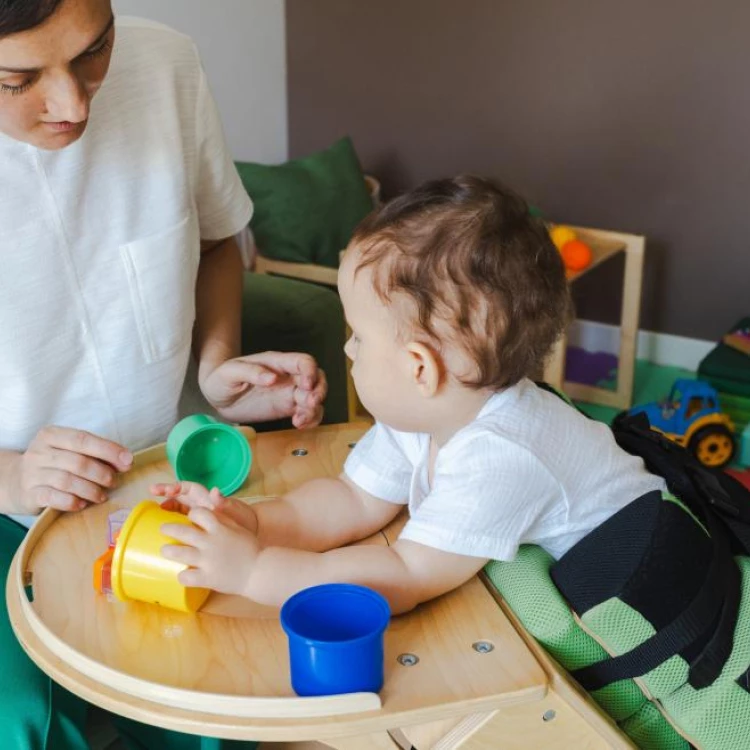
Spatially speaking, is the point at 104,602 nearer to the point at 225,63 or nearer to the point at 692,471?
the point at 692,471

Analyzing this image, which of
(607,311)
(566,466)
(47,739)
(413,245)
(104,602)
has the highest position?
(413,245)

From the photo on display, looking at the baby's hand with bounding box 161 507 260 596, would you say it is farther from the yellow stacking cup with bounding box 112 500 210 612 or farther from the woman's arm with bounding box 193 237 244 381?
the woman's arm with bounding box 193 237 244 381

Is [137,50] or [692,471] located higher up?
[137,50]

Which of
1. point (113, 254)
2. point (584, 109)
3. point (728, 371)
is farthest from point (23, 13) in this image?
point (584, 109)

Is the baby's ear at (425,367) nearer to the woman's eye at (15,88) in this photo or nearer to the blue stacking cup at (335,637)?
the blue stacking cup at (335,637)

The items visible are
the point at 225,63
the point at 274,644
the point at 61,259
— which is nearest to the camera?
the point at 274,644

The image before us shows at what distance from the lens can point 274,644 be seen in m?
0.89

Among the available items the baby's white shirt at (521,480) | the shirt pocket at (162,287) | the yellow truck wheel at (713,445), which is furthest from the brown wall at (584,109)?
the baby's white shirt at (521,480)

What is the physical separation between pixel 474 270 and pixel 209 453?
429 millimetres

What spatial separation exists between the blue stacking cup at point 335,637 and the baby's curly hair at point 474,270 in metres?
0.24

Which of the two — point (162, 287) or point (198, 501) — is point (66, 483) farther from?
point (162, 287)

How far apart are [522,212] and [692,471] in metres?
0.34

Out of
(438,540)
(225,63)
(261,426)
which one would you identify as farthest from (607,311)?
(438,540)

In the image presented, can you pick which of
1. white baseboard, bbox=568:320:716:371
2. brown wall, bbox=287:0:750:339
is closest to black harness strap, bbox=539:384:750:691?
brown wall, bbox=287:0:750:339
